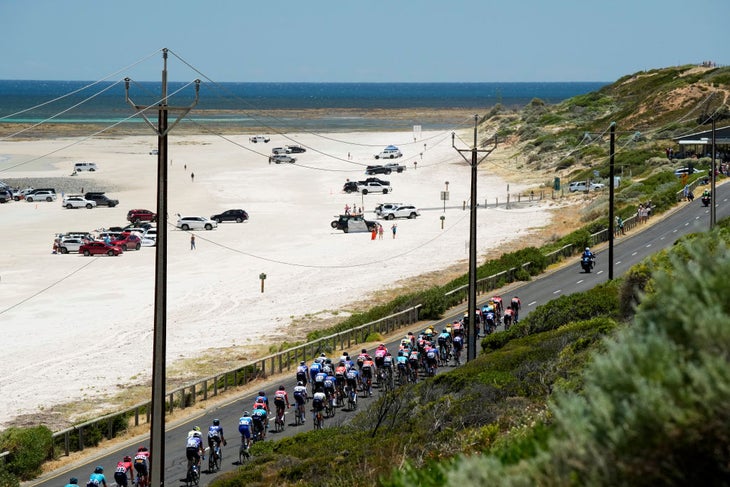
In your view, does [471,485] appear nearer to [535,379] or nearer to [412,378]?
[535,379]

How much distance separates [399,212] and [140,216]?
18405 mm

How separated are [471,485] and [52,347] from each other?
1199 inches

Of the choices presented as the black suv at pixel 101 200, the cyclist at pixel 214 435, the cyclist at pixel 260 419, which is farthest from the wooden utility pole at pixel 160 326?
the black suv at pixel 101 200

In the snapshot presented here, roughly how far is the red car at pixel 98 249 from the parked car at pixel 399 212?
70.7 feet

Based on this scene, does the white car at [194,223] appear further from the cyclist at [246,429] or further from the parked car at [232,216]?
the cyclist at [246,429]

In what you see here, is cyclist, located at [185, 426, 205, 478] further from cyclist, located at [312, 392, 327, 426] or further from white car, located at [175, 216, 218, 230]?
white car, located at [175, 216, 218, 230]

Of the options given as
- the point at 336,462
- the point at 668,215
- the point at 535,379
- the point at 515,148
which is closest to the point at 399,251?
the point at 668,215

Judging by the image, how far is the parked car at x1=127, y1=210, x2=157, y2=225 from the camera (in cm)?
6975

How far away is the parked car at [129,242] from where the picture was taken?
5969 centimetres

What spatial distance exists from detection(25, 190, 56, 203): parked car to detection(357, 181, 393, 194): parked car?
26.1 m

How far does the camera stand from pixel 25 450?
22109mm

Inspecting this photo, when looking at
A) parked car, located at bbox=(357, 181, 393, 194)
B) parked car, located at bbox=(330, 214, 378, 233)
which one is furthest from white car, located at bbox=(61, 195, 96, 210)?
parked car, located at bbox=(357, 181, 393, 194)

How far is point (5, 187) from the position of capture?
82.4 metres

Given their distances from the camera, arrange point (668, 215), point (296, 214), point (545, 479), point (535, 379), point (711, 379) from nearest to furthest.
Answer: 1. point (711, 379)
2. point (545, 479)
3. point (535, 379)
4. point (668, 215)
5. point (296, 214)
